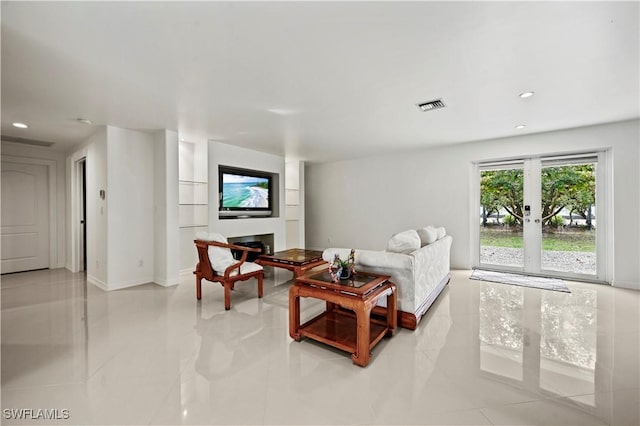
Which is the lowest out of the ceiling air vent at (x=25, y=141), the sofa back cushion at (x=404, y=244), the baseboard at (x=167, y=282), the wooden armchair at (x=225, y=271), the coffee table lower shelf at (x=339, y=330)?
the baseboard at (x=167, y=282)

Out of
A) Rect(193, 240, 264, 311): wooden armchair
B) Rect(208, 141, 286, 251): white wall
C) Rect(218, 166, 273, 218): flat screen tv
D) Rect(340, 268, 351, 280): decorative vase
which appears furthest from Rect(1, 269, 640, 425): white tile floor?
Rect(218, 166, 273, 218): flat screen tv

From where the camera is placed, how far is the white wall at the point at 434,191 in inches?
150

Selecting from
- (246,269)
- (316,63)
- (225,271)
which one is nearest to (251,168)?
(246,269)

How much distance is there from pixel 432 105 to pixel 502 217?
294 cm

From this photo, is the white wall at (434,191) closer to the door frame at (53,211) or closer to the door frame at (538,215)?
the door frame at (538,215)

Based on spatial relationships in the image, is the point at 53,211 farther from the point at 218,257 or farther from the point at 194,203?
the point at 218,257

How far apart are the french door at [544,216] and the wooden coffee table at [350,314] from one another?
11.5 ft

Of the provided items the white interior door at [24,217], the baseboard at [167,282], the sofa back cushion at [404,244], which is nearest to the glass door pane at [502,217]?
the sofa back cushion at [404,244]

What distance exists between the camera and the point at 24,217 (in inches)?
195

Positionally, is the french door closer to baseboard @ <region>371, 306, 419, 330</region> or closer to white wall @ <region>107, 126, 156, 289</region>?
baseboard @ <region>371, 306, 419, 330</region>

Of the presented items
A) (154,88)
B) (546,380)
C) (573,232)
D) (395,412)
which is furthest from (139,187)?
(573,232)

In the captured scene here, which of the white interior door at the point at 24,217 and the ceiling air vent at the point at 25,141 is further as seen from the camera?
the white interior door at the point at 24,217

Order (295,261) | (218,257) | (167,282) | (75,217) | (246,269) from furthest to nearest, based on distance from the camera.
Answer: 1. (75,217)
2. (167,282)
3. (295,261)
4. (246,269)
5. (218,257)

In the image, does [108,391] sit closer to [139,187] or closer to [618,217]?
[139,187]
